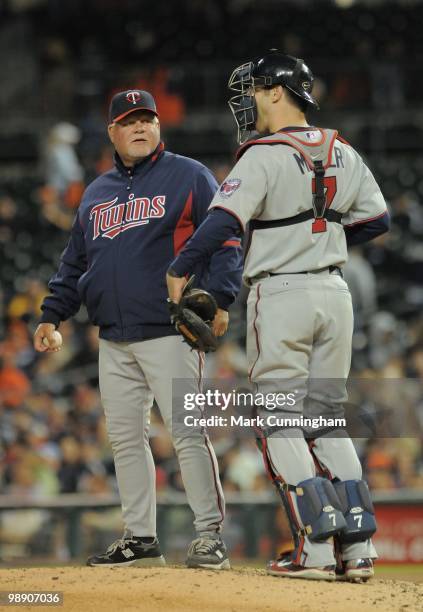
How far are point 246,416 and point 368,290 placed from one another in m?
6.43

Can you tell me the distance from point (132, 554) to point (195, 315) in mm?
1172

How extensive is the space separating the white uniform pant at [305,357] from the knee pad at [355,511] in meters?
0.04

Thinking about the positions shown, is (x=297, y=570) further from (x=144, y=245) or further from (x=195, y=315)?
(x=144, y=245)

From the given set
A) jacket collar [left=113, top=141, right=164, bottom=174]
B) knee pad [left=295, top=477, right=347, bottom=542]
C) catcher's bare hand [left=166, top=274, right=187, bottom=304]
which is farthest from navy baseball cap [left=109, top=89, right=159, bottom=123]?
knee pad [left=295, top=477, right=347, bottom=542]

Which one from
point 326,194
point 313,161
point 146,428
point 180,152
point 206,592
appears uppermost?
point 180,152

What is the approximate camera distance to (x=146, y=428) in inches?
197

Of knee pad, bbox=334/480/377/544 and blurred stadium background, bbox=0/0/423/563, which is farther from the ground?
blurred stadium background, bbox=0/0/423/563

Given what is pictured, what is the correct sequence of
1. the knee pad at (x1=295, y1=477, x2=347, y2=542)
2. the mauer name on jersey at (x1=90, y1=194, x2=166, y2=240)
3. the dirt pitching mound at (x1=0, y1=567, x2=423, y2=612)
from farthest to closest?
the mauer name on jersey at (x1=90, y1=194, x2=166, y2=240), the knee pad at (x1=295, y1=477, x2=347, y2=542), the dirt pitching mound at (x1=0, y1=567, x2=423, y2=612)

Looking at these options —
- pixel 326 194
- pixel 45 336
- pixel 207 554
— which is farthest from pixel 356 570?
pixel 45 336

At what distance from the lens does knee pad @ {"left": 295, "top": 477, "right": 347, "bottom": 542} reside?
430 centimetres

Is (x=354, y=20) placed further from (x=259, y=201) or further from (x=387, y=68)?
(x=259, y=201)

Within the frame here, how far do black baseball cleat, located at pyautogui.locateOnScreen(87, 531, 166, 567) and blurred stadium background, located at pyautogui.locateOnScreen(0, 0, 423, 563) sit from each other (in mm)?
3537

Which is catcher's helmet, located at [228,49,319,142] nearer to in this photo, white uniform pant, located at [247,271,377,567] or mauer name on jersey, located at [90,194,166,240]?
mauer name on jersey, located at [90,194,166,240]

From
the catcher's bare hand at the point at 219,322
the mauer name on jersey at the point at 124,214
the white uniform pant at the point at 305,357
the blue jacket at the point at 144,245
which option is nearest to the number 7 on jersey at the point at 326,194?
the white uniform pant at the point at 305,357
